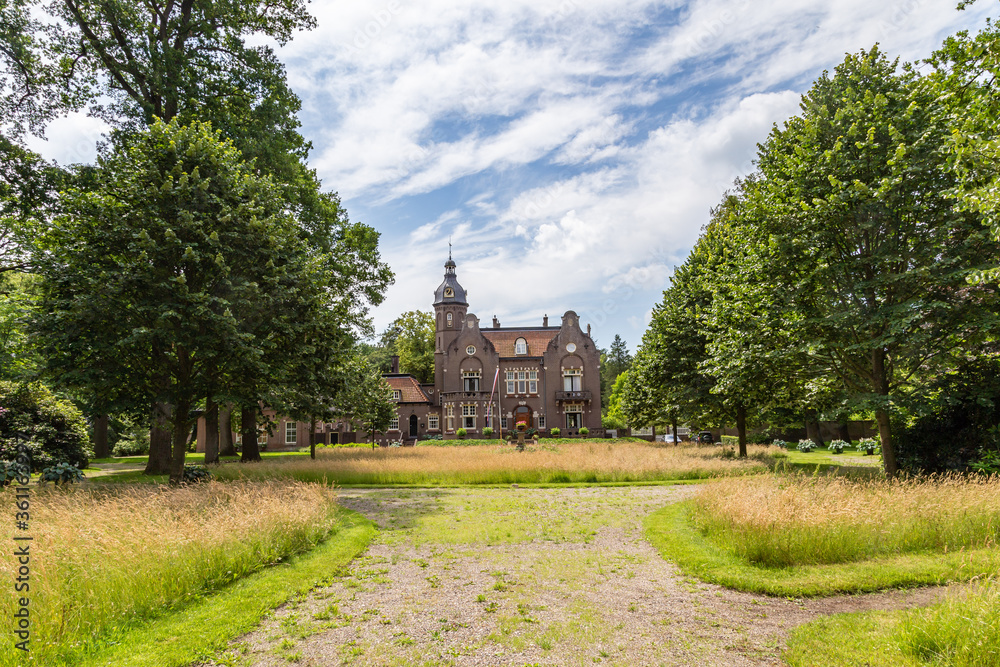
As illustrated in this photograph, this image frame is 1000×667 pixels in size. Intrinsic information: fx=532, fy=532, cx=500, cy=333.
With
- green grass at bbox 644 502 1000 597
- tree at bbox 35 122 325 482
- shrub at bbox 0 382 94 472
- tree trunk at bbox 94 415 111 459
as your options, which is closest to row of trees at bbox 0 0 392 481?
tree at bbox 35 122 325 482

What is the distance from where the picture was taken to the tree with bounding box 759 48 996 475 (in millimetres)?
12352

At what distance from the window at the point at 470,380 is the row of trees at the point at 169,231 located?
35.8m

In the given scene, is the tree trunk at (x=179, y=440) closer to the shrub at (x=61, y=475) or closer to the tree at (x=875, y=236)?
the shrub at (x=61, y=475)

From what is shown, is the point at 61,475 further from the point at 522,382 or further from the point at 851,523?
the point at 522,382

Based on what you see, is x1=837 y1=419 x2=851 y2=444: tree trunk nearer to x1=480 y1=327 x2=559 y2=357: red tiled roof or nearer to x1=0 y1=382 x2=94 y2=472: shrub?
x1=480 y1=327 x2=559 y2=357: red tiled roof

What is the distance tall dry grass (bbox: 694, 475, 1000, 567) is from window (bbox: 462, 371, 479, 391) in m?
48.1

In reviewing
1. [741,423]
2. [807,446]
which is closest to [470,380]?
[807,446]

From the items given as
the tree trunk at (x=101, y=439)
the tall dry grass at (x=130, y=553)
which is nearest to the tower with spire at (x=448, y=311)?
the tree trunk at (x=101, y=439)

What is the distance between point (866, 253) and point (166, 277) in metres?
17.8

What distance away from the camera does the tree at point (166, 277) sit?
1245 cm

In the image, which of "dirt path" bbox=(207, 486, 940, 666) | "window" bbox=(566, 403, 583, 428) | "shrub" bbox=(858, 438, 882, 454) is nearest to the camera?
"dirt path" bbox=(207, 486, 940, 666)

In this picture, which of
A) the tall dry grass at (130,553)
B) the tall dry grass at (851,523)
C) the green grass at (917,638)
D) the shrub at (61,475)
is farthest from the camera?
the shrub at (61,475)

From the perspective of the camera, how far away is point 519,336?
6091cm

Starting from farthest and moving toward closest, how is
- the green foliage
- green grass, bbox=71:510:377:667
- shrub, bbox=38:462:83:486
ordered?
1. shrub, bbox=38:462:83:486
2. the green foliage
3. green grass, bbox=71:510:377:667
